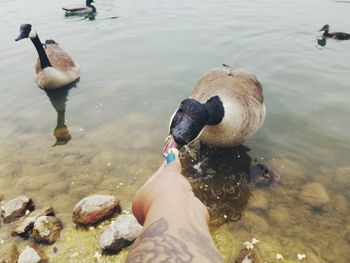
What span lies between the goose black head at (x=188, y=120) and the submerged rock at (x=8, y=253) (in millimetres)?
2434

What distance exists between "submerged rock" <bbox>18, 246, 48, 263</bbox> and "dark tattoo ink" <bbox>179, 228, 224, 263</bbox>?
9.73 feet

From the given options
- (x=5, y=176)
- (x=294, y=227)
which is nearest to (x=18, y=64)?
(x=5, y=176)

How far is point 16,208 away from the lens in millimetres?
5375

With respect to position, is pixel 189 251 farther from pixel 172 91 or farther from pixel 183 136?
pixel 172 91

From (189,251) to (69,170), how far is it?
15.9 ft

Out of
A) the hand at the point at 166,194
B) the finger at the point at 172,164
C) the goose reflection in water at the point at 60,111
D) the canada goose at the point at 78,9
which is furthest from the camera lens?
the canada goose at the point at 78,9

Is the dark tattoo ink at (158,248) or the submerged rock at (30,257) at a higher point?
the dark tattoo ink at (158,248)

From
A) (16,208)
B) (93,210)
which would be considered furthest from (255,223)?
(16,208)

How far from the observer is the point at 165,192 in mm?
2627

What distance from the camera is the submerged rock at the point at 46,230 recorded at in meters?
4.83

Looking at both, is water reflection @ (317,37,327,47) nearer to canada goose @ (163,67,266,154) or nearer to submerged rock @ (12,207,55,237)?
canada goose @ (163,67,266,154)

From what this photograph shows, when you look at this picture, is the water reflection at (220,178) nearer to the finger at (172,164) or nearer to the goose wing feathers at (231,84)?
the goose wing feathers at (231,84)

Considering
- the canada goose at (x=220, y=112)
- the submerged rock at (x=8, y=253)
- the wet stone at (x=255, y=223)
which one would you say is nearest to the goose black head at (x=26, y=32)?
the canada goose at (x=220, y=112)

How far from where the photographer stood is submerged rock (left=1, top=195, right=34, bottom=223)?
5.32 meters
